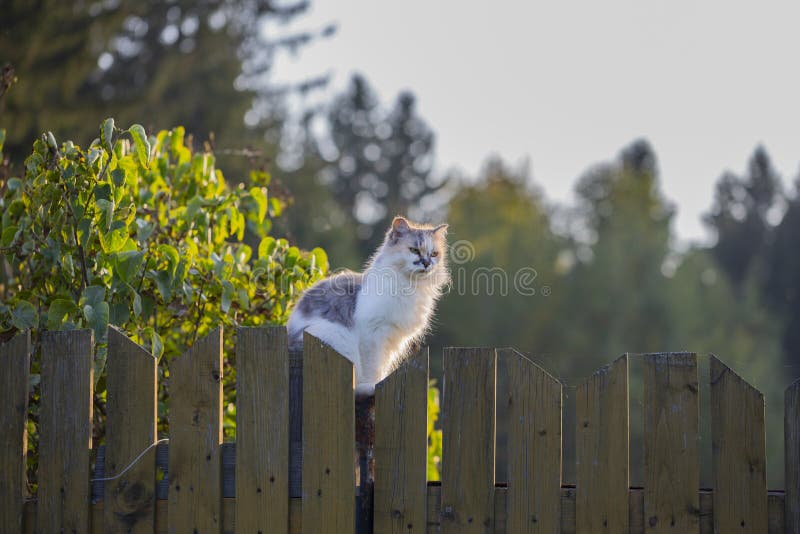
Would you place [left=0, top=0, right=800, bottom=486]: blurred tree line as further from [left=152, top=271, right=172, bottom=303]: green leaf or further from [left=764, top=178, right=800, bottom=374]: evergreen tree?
[left=152, top=271, right=172, bottom=303]: green leaf

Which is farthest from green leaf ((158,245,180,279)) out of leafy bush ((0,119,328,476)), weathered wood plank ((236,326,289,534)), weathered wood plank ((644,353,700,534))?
weathered wood plank ((644,353,700,534))

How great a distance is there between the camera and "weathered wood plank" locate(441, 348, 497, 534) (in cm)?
279

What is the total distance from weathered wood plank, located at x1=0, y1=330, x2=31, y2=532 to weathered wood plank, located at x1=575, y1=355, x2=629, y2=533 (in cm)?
188

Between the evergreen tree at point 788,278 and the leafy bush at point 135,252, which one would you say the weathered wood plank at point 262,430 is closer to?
the leafy bush at point 135,252

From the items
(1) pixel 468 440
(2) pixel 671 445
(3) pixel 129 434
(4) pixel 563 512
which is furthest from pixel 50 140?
(2) pixel 671 445

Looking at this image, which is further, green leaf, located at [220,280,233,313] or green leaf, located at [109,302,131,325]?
green leaf, located at [220,280,233,313]

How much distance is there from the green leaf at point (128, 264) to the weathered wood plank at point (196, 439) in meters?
0.48

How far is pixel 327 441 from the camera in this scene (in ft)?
9.37

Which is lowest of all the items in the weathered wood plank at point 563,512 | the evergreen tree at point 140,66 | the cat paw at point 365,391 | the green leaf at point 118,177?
the weathered wood plank at point 563,512

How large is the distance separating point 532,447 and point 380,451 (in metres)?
0.49

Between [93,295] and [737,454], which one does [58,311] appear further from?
[737,454]

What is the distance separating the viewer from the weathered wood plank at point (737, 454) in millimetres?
2717

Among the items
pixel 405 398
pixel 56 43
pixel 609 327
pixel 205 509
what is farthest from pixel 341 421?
pixel 609 327

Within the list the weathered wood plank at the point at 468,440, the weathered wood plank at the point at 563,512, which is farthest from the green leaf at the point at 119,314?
the weathered wood plank at the point at 468,440
